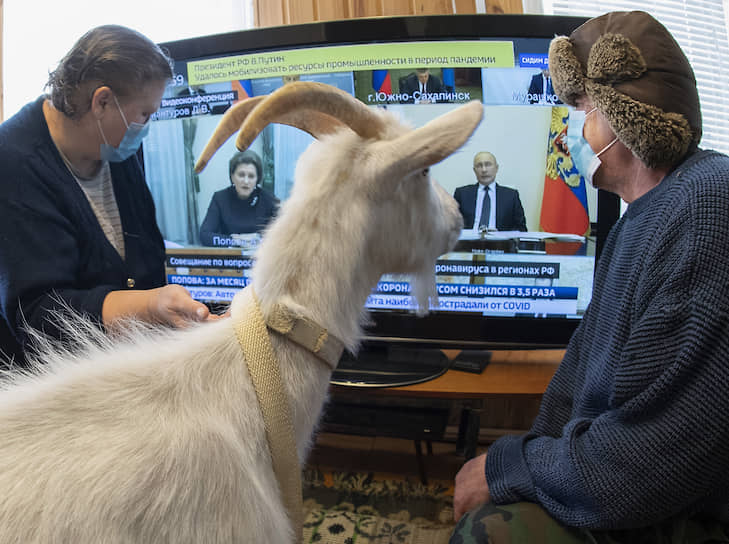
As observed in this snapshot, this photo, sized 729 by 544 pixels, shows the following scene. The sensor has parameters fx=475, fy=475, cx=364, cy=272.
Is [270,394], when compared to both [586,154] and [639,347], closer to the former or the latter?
[639,347]

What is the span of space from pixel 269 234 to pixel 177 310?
40cm

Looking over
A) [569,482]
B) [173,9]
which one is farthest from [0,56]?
[569,482]

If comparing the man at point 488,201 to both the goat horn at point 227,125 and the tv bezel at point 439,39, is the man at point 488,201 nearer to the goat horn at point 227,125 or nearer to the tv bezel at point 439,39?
the tv bezel at point 439,39

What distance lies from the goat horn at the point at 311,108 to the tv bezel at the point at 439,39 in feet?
2.90

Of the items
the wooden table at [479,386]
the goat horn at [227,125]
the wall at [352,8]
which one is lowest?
the wooden table at [479,386]

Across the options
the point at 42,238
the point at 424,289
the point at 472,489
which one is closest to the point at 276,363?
the point at 424,289

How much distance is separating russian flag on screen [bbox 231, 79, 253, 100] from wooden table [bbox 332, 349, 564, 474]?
1.19m

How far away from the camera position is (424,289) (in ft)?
3.87

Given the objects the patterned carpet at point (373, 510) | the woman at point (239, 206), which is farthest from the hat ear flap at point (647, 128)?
the patterned carpet at point (373, 510)

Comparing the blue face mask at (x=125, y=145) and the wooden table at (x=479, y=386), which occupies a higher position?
the blue face mask at (x=125, y=145)

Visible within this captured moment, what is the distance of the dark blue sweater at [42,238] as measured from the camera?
1325mm

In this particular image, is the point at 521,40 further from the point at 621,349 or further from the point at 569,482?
the point at 569,482

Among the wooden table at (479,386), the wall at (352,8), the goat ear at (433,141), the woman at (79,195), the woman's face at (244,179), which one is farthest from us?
the wall at (352,8)

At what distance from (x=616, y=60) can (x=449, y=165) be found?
786 millimetres
